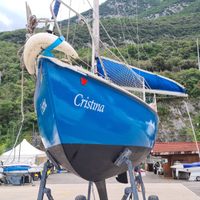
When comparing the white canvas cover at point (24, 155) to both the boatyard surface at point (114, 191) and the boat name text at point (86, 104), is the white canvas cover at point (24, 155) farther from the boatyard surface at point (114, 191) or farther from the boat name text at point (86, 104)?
the boat name text at point (86, 104)

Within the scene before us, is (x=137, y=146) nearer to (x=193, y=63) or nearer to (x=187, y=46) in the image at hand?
(x=193, y=63)

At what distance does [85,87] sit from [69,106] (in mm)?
386

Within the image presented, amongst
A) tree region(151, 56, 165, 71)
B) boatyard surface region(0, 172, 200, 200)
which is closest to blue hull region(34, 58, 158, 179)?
boatyard surface region(0, 172, 200, 200)

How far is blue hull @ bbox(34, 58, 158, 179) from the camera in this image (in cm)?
316

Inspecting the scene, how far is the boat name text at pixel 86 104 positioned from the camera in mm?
3236

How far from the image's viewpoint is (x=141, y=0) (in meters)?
148

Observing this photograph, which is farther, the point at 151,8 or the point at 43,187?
the point at 151,8

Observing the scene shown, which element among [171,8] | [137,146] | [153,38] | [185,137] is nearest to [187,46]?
[153,38]

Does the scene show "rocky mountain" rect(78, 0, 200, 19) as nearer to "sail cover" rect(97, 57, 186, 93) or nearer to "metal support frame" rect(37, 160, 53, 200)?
"sail cover" rect(97, 57, 186, 93)

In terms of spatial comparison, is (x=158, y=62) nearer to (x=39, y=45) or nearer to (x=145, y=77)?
(x=145, y=77)

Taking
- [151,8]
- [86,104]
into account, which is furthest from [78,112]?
[151,8]

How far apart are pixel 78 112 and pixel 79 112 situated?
2cm

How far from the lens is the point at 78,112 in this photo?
3227 millimetres

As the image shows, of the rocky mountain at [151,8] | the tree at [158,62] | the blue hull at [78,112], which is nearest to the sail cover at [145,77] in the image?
the blue hull at [78,112]
